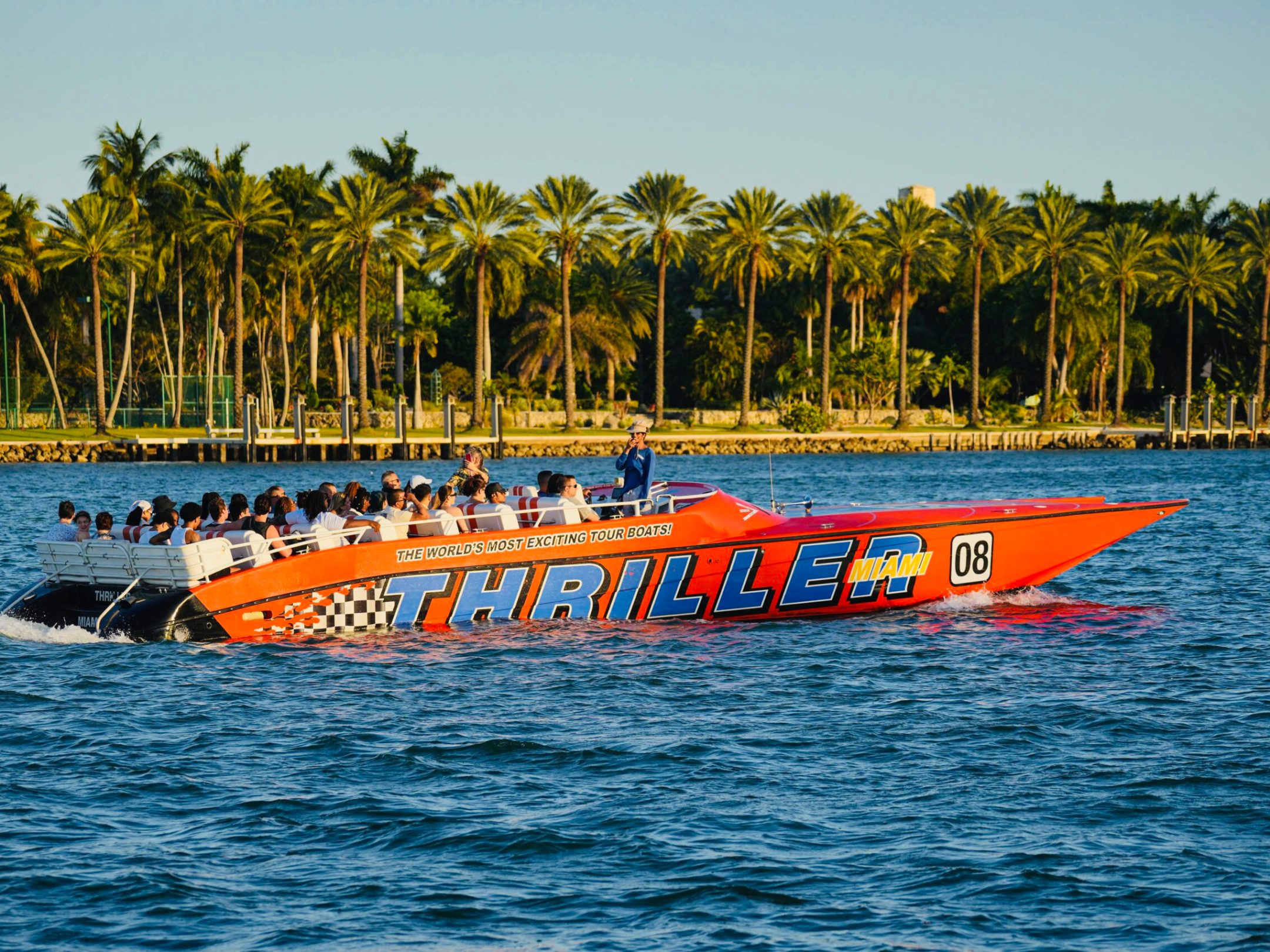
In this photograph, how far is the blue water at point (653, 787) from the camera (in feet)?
27.4

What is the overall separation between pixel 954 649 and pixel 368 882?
30.2ft

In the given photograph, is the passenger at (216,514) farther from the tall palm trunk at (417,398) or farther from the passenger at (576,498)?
the tall palm trunk at (417,398)

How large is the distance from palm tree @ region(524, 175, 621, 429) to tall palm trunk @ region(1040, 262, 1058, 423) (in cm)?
2803

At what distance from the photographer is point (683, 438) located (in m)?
79.4

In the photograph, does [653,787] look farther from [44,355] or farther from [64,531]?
[44,355]

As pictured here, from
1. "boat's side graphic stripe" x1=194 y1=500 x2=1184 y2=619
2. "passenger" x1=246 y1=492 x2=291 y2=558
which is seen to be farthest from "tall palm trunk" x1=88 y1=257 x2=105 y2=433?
"boat's side graphic stripe" x1=194 y1=500 x2=1184 y2=619

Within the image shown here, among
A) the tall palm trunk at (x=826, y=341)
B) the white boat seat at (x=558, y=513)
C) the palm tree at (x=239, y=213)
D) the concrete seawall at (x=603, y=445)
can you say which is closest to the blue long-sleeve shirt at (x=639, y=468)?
the white boat seat at (x=558, y=513)

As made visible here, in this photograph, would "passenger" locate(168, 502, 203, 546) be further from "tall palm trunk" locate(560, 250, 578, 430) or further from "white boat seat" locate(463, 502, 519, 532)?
"tall palm trunk" locate(560, 250, 578, 430)

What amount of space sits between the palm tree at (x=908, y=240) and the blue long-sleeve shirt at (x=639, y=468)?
72.3 metres

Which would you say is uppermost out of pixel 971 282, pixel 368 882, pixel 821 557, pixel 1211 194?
pixel 1211 194

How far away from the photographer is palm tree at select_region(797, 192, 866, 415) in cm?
8744

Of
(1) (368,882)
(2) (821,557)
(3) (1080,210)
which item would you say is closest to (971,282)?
(3) (1080,210)

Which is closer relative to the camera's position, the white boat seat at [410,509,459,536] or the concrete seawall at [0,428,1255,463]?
the white boat seat at [410,509,459,536]

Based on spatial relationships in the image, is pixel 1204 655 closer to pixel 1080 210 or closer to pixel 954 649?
pixel 954 649
